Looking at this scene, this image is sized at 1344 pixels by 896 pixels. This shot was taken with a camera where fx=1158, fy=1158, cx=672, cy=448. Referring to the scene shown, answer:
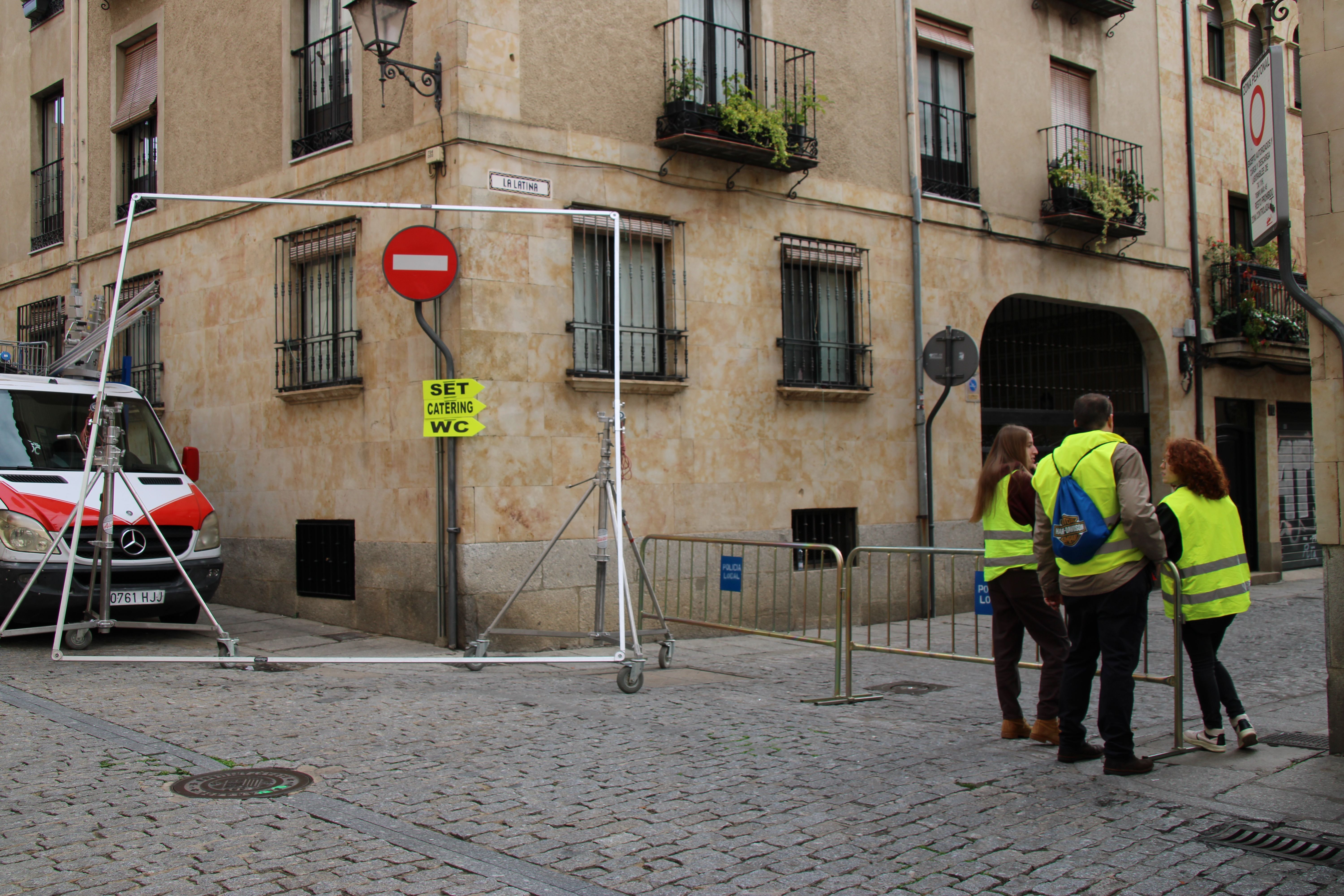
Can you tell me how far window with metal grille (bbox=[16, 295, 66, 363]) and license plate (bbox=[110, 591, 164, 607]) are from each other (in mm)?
6982

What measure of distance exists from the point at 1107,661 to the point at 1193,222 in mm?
12945

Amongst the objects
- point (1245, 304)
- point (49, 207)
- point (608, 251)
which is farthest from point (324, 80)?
point (1245, 304)

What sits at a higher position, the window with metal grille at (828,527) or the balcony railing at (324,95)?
the balcony railing at (324,95)

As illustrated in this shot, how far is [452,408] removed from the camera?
8.98 metres

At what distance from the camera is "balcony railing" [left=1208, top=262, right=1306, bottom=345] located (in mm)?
16656

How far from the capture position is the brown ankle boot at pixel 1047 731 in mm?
6184

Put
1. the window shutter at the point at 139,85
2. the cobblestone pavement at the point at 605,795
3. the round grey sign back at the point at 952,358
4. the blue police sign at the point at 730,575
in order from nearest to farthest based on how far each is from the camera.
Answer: the cobblestone pavement at the point at 605,795, the blue police sign at the point at 730,575, the round grey sign back at the point at 952,358, the window shutter at the point at 139,85

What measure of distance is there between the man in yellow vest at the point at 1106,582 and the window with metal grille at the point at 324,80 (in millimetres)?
7901

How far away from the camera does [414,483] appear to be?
10.2m

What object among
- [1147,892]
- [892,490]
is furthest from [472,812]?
[892,490]

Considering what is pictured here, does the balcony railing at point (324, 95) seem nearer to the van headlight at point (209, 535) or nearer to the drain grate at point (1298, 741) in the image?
the van headlight at point (209, 535)

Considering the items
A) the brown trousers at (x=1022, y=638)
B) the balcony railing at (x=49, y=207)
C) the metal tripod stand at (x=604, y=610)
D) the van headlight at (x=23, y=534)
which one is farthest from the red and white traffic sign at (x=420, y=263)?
the balcony railing at (x=49, y=207)

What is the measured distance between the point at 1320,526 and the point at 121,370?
12.4 metres

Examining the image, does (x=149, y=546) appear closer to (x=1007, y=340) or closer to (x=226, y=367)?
(x=226, y=367)
